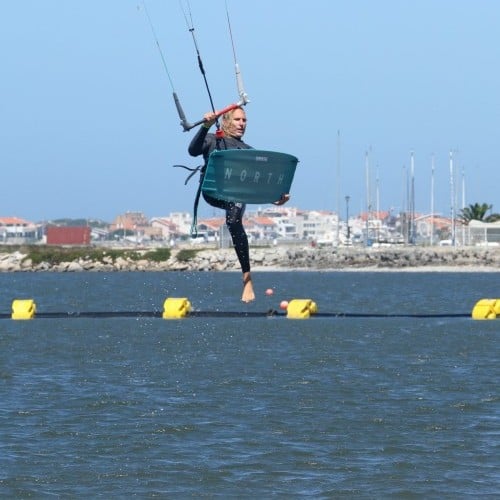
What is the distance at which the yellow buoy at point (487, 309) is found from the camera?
3919cm

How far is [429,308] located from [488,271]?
61749mm

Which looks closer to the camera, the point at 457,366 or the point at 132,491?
the point at 132,491

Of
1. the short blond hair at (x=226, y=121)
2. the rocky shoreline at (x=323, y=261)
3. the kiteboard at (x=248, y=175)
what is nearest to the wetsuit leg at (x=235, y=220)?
the kiteboard at (x=248, y=175)

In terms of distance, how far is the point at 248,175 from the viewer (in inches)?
648

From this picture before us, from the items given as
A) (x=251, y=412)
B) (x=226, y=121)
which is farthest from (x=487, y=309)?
(x=226, y=121)

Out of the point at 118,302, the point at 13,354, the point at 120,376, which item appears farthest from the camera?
the point at 118,302

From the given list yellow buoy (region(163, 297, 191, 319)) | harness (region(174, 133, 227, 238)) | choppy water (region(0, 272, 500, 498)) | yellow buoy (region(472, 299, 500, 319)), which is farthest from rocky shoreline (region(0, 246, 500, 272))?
harness (region(174, 133, 227, 238))

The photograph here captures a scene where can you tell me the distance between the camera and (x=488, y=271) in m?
117

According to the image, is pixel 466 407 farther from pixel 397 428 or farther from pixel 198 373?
pixel 198 373

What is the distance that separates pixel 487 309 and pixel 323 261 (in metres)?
85.2

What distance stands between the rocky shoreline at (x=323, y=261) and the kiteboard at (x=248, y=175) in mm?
100875

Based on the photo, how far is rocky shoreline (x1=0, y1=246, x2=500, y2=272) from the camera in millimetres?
118500

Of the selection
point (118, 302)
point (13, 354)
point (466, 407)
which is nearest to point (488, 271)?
point (118, 302)

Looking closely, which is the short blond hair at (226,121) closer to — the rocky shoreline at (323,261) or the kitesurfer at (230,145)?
the kitesurfer at (230,145)
